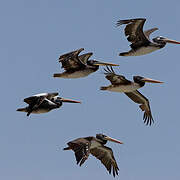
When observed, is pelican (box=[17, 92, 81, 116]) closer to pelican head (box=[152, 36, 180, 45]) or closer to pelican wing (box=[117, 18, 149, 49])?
pelican wing (box=[117, 18, 149, 49])

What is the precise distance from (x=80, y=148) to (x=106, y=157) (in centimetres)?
356

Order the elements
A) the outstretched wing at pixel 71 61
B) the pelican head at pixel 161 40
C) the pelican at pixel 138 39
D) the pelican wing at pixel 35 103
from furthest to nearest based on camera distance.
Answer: the pelican head at pixel 161 40 → the pelican at pixel 138 39 → the outstretched wing at pixel 71 61 → the pelican wing at pixel 35 103

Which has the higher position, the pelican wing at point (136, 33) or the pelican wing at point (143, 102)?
the pelican wing at point (136, 33)

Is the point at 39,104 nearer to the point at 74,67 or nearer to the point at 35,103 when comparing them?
the point at 35,103

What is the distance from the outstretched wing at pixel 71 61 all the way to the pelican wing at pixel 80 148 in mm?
2786

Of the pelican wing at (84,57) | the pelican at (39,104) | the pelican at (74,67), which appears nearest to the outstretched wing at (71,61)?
the pelican at (74,67)

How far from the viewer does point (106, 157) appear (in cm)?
2962

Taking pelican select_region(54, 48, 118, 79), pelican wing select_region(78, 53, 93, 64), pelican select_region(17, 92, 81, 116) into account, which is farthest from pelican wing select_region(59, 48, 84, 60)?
pelican select_region(17, 92, 81, 116)

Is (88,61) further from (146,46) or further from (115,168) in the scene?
(115,168)

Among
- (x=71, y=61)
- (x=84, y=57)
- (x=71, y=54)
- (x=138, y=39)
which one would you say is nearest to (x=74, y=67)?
(x=71, y=61)

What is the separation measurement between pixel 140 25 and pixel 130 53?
115cm

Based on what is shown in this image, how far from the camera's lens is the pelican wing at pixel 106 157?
29469 mm

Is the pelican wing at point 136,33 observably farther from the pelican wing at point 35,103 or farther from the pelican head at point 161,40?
the pelican wing at point 35,103

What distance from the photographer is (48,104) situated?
27641 millimetres
